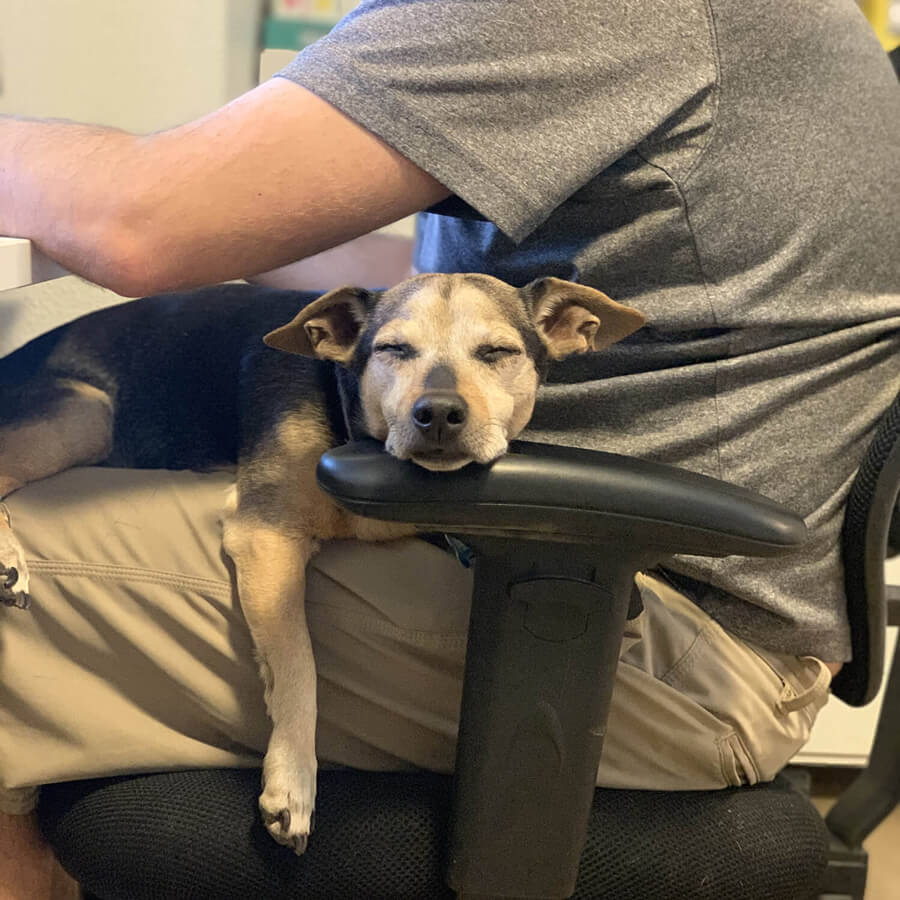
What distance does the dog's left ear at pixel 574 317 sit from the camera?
0.83m

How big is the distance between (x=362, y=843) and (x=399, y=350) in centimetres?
44

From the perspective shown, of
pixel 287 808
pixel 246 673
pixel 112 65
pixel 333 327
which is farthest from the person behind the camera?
pixel 112 65

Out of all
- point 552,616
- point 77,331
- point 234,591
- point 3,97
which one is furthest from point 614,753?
point 3,97

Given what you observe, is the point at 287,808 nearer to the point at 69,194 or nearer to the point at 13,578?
the point at 13,578

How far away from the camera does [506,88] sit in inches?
29.5

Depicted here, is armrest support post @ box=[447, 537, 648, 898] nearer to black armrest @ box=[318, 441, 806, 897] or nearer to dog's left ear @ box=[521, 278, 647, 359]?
black armrest @ box=[318, 441, 806, 897]

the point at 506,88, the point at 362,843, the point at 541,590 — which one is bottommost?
the point at 362,843

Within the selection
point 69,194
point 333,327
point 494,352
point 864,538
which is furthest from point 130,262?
point 864,538

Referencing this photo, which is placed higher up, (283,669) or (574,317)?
(574,317)

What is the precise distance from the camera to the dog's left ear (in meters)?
0.83

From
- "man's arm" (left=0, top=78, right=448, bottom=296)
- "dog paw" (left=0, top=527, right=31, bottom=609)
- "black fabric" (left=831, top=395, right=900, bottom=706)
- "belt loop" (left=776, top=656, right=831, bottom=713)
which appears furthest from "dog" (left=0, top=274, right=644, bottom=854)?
"belt loop" (left=776, top=656, right=831, bottom=713)

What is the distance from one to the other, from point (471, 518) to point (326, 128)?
0.37 m

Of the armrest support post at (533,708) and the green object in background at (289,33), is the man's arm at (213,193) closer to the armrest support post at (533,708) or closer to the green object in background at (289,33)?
the armrest support post at (533,708)

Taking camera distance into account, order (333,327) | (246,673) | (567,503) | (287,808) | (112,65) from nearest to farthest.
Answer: (567,503) → (287,808) → (246,673) → (333,327) → (112,65)
